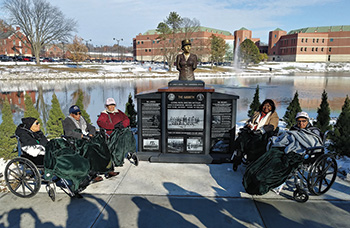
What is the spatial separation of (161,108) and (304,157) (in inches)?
139

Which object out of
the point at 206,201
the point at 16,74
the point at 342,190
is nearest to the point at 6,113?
the point at 206,201

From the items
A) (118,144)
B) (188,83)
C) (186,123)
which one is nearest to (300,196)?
(186,123)

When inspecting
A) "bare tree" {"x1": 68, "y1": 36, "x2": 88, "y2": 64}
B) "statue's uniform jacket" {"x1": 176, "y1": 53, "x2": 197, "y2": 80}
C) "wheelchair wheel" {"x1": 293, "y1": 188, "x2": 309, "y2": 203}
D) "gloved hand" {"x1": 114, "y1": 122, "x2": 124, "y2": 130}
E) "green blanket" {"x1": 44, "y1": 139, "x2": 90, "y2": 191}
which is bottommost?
"wheelchair wheel" {"x1": 293, "y1": 188, "x2": 309, "y2": 203}

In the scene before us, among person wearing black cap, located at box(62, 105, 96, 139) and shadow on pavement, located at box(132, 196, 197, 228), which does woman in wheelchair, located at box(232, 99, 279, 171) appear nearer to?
shadow on pavement, located at box(132, 196, 197, 228)

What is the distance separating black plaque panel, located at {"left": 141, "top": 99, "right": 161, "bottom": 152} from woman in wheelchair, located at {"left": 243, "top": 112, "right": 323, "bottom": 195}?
2.84 m

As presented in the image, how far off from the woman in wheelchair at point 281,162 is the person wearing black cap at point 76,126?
137 inches

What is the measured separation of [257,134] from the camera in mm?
5695

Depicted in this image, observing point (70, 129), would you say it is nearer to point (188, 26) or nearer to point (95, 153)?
point (95, 153)

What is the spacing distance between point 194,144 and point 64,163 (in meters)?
3.33

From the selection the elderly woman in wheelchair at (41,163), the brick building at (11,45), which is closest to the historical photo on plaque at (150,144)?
the elderly woman in wheelchair at (41,163)

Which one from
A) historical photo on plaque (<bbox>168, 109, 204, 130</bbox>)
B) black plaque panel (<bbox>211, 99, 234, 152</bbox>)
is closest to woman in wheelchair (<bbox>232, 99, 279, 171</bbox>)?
black plaque panel (<bbox>211, 99, 234, 152</bbox>)

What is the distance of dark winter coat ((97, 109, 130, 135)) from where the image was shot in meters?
5.97

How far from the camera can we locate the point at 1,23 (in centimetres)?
5481

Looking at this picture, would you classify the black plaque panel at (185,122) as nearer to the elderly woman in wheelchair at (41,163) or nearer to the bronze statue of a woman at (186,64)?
the bronze statue of a woman at (186,64)
